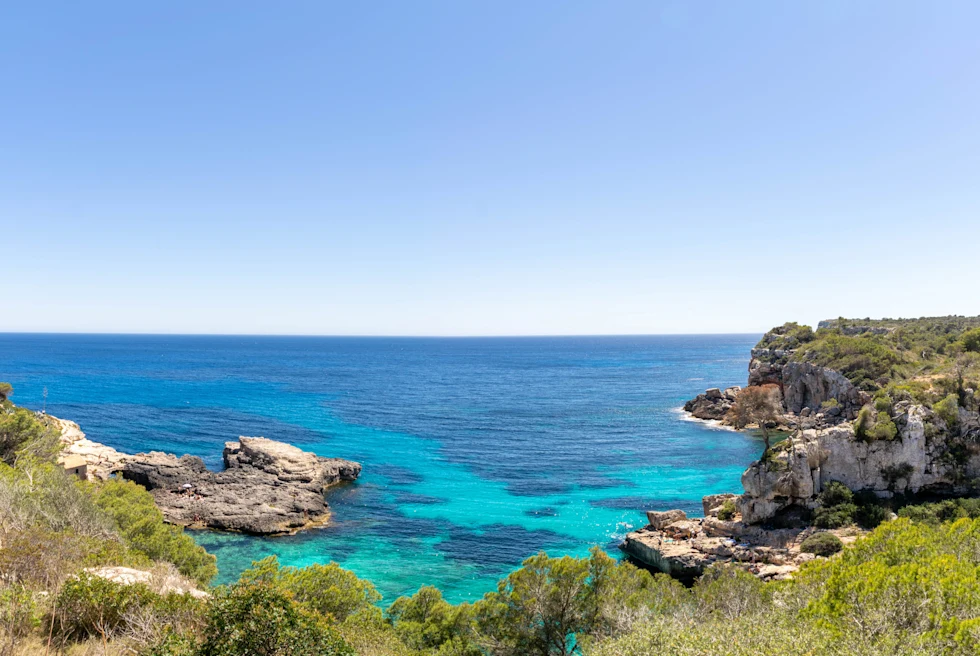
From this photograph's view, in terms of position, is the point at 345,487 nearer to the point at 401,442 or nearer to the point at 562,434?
the point at 401,442

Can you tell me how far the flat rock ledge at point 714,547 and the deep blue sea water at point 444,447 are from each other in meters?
3.69

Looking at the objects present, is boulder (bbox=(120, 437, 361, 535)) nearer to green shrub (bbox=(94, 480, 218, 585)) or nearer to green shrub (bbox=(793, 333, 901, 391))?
green shrub (bbox=(94, 480, 218, 585))

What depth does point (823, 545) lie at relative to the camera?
1304 inches

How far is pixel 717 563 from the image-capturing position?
3319 cm

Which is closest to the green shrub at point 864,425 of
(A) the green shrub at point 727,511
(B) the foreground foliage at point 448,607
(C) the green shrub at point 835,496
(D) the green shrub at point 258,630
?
(C) the green shrub at point 835,496

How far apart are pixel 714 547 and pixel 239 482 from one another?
4121 centimetres

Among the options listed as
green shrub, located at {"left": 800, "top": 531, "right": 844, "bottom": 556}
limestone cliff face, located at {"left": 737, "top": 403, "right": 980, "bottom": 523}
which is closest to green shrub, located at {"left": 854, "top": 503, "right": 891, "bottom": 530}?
limestone cliff face, located at {"left": 737, "top": 403, "right": 980, "bottom": 523}

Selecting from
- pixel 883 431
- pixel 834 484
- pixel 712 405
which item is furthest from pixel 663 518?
pixel 712 405

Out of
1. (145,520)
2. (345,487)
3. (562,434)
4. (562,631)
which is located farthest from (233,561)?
(562,434)

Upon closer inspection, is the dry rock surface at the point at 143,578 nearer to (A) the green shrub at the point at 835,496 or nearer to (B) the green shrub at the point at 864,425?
(A) the green shrub at the point at 835,496

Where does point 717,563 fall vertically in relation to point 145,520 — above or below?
below

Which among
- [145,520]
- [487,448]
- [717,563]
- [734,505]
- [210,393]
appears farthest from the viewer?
[210,393]

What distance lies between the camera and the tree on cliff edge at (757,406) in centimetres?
8184

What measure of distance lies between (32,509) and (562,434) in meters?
63.8
